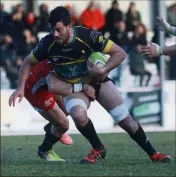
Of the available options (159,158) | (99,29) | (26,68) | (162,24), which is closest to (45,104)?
(26,68)

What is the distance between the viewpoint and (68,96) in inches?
410

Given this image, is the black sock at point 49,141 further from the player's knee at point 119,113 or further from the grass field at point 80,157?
the player's knee at point 119,113

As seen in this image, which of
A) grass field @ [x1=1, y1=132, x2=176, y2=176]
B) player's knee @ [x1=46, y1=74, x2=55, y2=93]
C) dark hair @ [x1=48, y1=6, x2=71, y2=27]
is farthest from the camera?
player's knee @ [x1=46, y1=74, x2=55, y2=93]

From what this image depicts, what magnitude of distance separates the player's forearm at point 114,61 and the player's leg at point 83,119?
494 millimetres

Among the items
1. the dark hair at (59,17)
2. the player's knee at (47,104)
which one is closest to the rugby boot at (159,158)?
the player's knee at (47,104)

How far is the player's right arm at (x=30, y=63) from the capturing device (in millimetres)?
10203

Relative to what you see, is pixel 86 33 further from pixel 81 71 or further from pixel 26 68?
pixel 26 68

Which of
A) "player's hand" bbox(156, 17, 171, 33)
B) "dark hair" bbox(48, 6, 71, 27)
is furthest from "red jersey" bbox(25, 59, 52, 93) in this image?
"player's hand" bbox(156, 17, 171, 33)

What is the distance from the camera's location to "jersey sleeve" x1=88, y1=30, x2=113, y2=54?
33.2 ft

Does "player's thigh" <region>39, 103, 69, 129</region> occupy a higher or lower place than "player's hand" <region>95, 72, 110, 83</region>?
lower

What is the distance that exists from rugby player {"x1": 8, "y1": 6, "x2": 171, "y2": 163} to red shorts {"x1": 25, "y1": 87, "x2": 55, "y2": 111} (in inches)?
28.6

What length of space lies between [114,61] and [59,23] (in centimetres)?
82

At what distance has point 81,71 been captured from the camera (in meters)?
10.3

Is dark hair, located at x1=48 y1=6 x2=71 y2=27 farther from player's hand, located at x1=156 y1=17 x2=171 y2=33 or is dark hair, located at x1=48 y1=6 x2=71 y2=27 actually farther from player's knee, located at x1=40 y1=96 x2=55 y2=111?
player's knee, located at x1=40 y1=96 x2=55 y2=111
